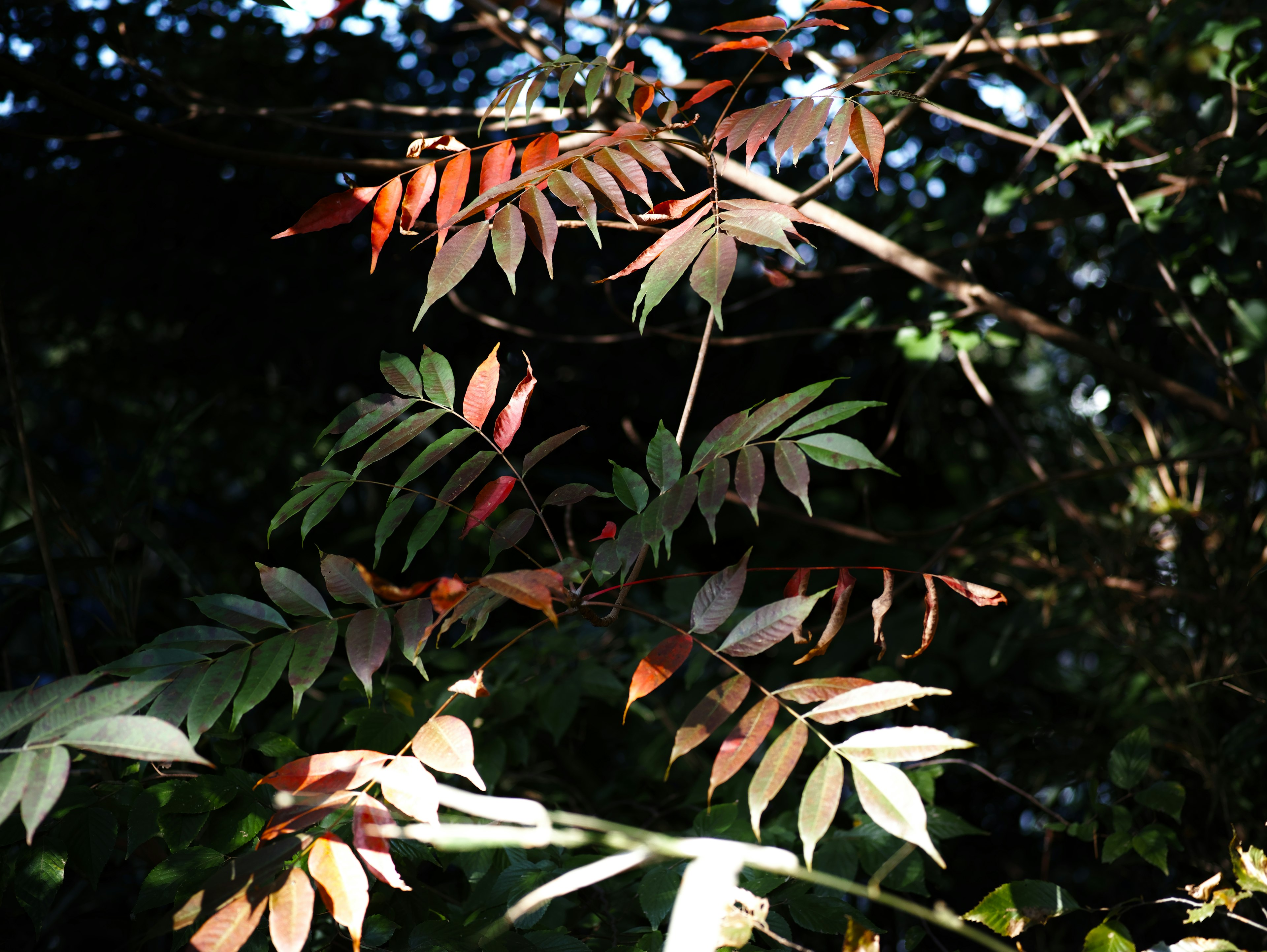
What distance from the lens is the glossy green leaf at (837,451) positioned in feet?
2.11

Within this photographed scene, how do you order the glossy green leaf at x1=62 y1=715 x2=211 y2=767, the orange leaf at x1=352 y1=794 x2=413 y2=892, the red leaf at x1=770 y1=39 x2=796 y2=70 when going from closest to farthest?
the glossy green leaf at x1=62 y1=715 x2=211 y2=767, the orange leaf at x1=352 y1=794 x2=413 y2=892, the red leaf at x1=770 y1=39 x2=796 y2=70

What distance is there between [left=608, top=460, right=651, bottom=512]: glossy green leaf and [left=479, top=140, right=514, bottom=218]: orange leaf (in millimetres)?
275

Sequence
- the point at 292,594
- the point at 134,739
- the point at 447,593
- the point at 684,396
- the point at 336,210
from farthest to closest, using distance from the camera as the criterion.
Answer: the point at 684,396 < the point at 336,210 < the point at 292,594 < the point at 447,593 < the point at 134,739

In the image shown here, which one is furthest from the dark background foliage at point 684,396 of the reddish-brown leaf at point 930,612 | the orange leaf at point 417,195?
the orange leaf at point 417,195

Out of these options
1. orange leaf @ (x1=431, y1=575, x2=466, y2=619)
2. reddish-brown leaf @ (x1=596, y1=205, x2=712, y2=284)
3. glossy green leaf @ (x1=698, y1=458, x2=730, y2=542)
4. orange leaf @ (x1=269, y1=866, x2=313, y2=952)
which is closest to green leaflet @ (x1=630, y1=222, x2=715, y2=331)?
reddish-brown leaf @ (x1=596, y1=205, x2=712, y2=284)

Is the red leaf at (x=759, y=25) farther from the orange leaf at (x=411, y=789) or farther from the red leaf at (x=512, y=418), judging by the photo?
the orange leaf at (x=411, y=789)

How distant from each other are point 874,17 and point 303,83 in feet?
4.51

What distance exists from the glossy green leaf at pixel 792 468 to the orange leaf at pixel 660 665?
0.49ft

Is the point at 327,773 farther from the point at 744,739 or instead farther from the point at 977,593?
the point at 977,593

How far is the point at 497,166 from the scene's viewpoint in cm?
82

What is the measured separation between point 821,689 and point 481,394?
1.32 feet

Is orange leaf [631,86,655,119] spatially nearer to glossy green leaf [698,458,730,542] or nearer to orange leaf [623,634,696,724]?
glossy green leaf [698,458,730,542]

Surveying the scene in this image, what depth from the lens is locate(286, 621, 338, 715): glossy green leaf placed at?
2.10ft

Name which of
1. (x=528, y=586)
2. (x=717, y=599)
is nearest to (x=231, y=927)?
(x=528, y=586)
